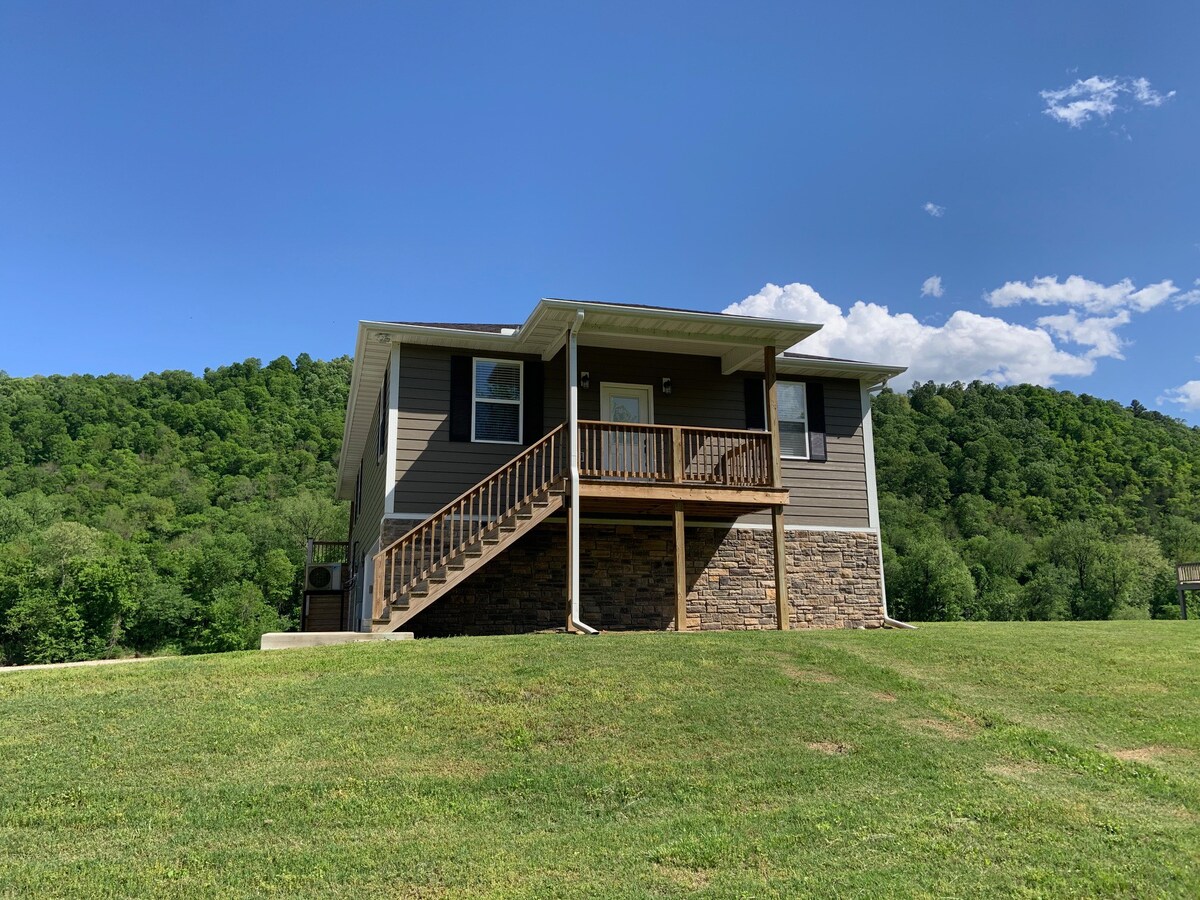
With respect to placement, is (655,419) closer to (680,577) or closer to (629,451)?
(629,451)

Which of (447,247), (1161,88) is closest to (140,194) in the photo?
(447,247)

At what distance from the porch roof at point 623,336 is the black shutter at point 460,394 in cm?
27

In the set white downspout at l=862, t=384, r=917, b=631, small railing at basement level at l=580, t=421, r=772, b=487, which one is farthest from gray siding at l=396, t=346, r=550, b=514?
white downspout at l=862, t=384, r=917, b=631

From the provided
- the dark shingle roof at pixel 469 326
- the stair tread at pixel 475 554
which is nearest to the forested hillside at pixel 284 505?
the dark shingle roof at pixel 469 326

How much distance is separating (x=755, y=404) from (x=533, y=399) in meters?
3.74

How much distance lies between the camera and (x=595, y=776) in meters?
5.51

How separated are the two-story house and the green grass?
128 inches

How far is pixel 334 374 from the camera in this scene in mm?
53344

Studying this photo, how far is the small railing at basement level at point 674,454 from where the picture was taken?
467 inches

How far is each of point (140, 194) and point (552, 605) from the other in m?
13.5

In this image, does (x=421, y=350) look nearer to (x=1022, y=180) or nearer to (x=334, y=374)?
(x=1022, y=180)

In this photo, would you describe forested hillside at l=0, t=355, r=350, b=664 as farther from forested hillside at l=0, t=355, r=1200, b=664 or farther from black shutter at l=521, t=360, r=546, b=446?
black shutter at l=521, t=360, r=546, b=446

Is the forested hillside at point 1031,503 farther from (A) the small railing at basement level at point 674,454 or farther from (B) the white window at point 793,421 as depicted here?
(A) the small railing at basement level at point 674,454

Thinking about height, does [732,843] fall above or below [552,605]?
below
